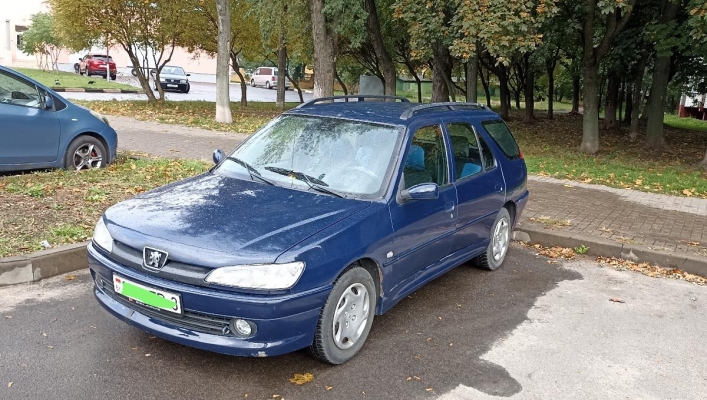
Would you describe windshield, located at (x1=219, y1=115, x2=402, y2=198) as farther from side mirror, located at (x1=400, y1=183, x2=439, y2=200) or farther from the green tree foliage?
the green tree foliage

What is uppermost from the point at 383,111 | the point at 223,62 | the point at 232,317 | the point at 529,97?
the point at 223,62

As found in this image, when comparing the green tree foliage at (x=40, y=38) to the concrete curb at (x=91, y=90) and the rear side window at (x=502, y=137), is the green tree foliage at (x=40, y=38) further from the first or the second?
the rear side window at (x=502, y=137)

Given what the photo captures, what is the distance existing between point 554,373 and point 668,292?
253cm

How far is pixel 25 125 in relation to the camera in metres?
7.79

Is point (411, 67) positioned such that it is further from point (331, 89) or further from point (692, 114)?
point (692, 114)

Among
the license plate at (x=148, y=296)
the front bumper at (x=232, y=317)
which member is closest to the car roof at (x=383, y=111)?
the front bumper at (x=232, y=317)

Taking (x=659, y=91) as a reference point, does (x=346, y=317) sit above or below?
below

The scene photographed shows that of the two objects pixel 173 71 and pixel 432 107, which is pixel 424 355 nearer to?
pixel 432 107

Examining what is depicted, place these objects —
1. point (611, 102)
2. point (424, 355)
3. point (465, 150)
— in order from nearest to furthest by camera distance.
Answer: point (424, 355) → point (465, 150) → point (611, 102)

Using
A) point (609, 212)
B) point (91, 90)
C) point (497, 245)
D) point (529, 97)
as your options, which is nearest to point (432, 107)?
point (497, 245)

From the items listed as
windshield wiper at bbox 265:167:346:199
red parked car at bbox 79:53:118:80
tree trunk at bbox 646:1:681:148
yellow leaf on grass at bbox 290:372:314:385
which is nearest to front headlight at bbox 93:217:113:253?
windshield wiper at bbox 265:167:346:199

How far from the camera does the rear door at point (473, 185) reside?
17.2ft

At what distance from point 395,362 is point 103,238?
210 cm

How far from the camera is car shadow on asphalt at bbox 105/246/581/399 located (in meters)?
3.62
